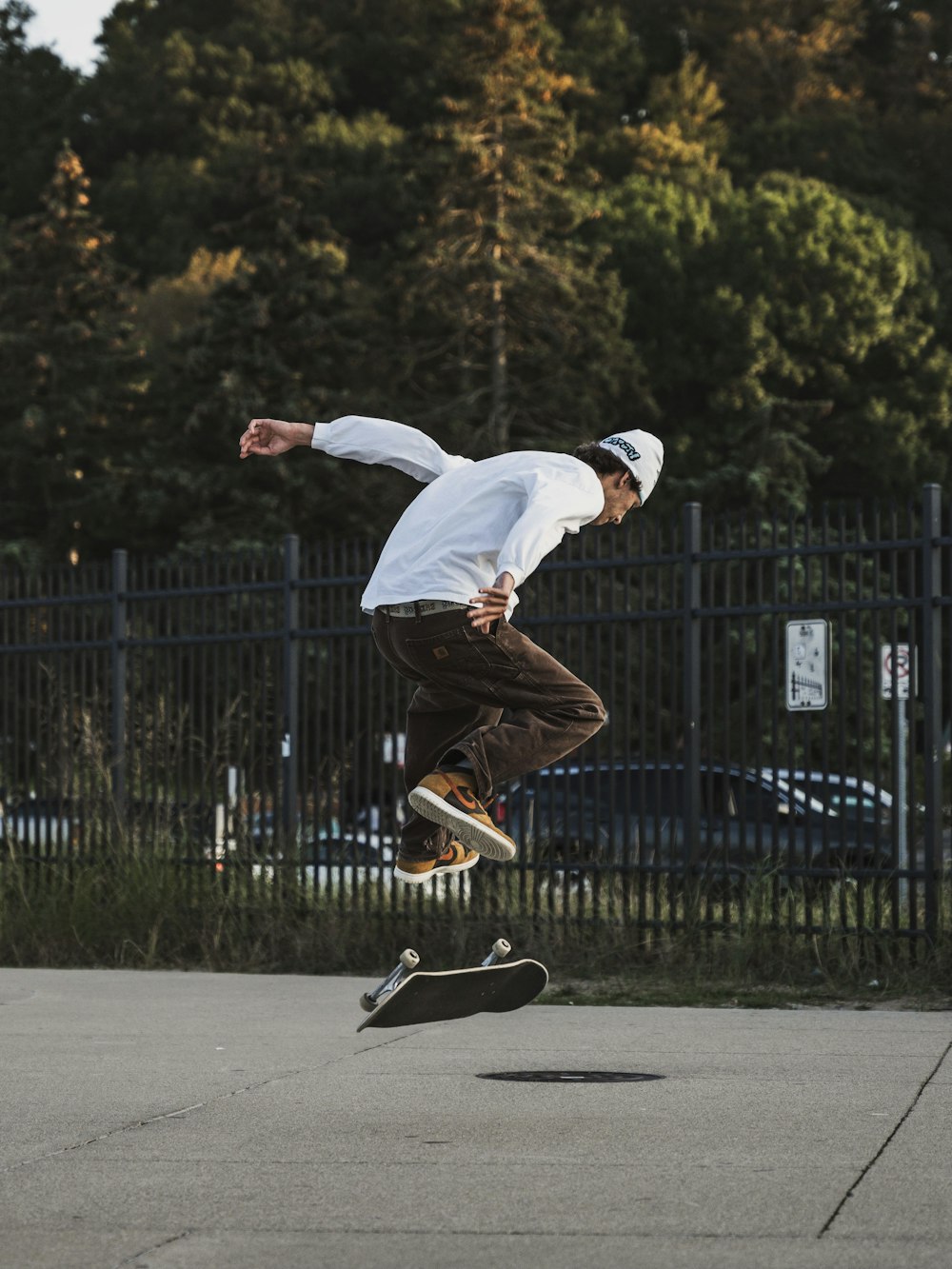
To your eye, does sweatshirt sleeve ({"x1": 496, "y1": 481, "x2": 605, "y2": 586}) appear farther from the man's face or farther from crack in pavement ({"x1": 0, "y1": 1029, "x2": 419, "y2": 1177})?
crack in pavement ({"x1": 0, "y1": 1029, "x2": 419, "y2": 1177})

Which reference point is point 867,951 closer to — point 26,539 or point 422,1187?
point 422,1187

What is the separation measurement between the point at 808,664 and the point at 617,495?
4.05 meters

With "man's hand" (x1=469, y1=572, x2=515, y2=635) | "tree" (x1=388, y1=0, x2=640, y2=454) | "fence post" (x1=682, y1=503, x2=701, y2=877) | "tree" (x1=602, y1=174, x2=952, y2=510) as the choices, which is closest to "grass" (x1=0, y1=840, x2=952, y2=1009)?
"fence post" (x1=682, y1=503, x2=701, y2=877)

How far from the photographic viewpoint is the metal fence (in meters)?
9.59

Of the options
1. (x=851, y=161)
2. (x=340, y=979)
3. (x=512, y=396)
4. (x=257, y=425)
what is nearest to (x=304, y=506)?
(x=512, y=396)

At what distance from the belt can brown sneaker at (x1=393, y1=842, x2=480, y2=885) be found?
0.89m

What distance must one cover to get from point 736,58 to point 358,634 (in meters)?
48.4

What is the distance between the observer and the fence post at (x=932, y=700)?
9.30 meters

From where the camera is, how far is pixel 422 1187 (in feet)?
14.6

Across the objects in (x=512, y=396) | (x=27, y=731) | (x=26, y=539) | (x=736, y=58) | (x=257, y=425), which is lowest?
(x=27, y=731)

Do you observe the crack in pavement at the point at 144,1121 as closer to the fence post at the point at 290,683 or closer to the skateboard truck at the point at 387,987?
the skateboard truck at the point at 387,987

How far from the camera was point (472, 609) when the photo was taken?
570 cm

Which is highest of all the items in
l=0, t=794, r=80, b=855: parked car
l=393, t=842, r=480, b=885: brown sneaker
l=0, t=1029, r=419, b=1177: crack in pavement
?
l=393, t=842, r=480, b=885: brown sneaker

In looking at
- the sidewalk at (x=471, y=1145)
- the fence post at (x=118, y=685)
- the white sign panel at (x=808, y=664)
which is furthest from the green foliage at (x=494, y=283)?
the sidewalk at (x=471, y=1145)
